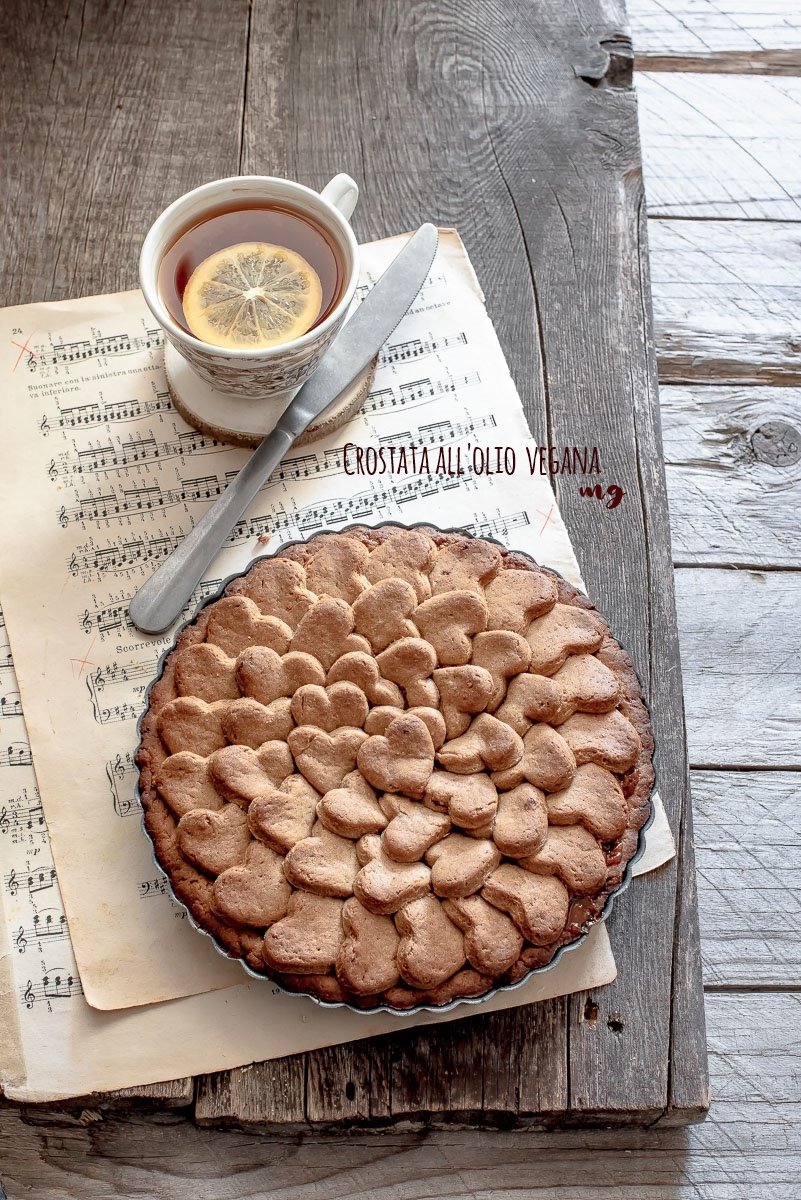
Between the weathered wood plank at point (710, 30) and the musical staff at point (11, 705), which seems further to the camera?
the weathered wood plank at point (710, 30)

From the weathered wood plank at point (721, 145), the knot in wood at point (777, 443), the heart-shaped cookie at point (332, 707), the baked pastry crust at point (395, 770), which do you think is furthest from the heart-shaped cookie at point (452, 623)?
the weathered wood plank at point (721, 145)

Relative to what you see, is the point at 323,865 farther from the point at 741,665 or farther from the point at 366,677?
the point at 741,665

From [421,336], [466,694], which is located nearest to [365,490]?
[421,336]

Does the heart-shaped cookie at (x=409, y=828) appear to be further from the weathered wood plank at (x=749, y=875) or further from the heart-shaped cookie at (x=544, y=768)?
the weathered wood plank at (x=749, y=875)

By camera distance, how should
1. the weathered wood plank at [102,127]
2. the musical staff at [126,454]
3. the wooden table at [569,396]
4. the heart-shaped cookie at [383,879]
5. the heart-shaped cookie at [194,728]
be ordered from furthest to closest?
the weathered wood plank at [102,127], the musical staff at [126,454], the wooden table at [569,396], the heart-shaped cookie at [194,728], the heart-shaped cookie at [383,879]

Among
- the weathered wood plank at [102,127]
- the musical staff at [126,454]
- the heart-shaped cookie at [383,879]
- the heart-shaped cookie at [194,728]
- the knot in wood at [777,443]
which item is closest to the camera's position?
the heart-shaped cookie at [383,879]

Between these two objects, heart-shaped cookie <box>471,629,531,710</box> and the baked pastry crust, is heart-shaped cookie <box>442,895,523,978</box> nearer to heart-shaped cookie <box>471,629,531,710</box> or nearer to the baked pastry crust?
the baked pastry crust
